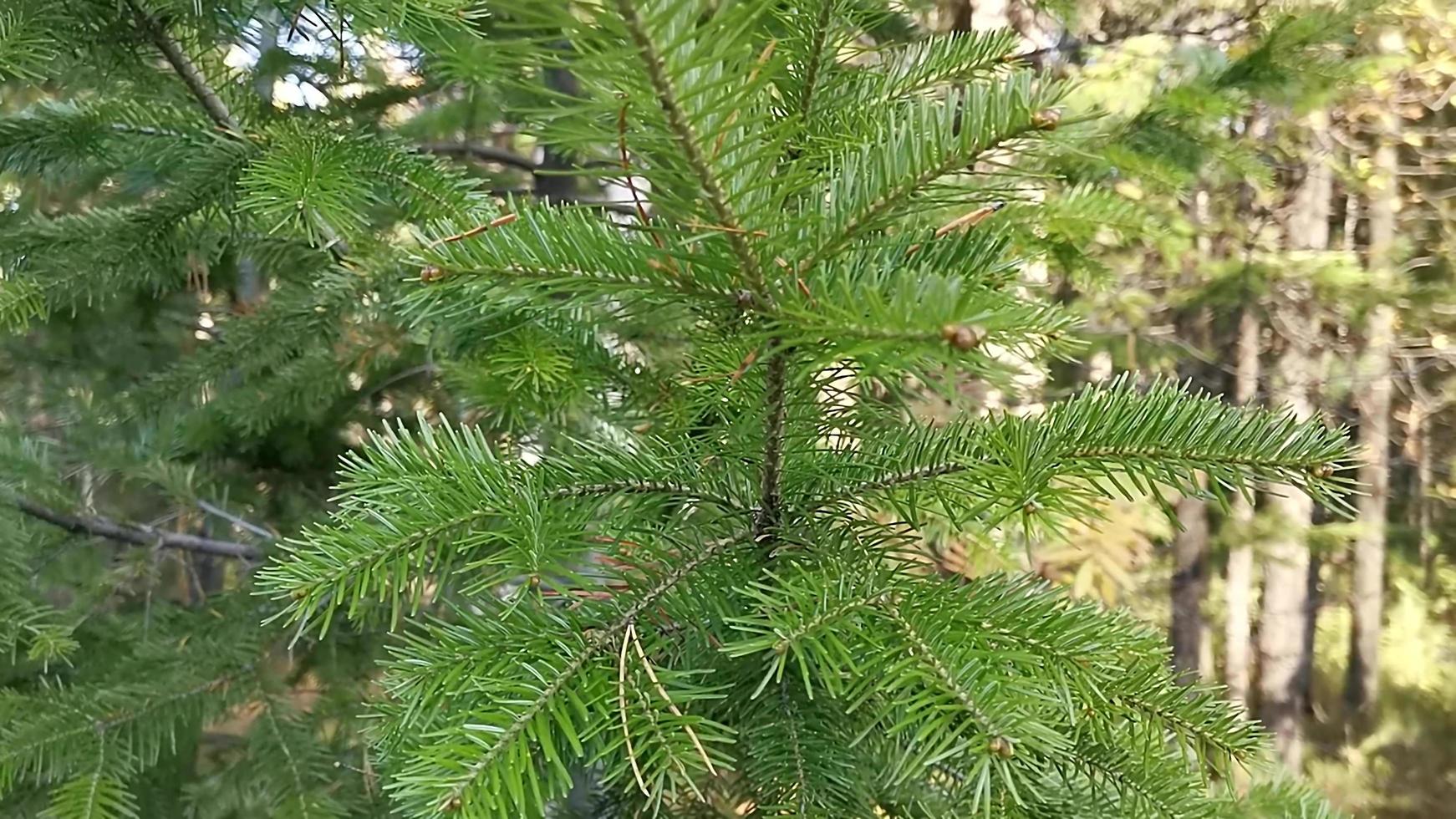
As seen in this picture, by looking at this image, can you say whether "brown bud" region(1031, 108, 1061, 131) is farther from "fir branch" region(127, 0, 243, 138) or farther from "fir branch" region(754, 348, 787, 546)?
"fir branch" region(127, 0, 243, 138)

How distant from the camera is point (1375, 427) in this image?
4.23m

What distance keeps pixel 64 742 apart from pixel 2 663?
88cm

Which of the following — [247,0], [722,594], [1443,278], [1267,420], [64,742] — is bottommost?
[1443,278]

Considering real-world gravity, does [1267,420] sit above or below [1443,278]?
above

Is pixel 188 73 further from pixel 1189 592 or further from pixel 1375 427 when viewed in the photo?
pixel 1375 427

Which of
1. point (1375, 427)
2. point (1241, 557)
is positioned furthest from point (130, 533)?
point (1241, 557)

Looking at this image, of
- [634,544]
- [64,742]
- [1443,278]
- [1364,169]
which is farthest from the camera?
[1443,278]

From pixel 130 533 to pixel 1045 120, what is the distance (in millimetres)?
1952

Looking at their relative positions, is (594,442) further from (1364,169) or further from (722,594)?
(1364,169)

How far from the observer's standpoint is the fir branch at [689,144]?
33 cm

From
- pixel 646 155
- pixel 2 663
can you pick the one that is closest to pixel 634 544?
pixel 646 155

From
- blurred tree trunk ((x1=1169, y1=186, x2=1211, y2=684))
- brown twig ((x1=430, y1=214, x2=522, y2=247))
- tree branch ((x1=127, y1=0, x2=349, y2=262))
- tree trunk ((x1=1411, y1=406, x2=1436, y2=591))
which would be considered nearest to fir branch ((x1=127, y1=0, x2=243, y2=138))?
tree branch ((x1=127, y1=0, x2=349, y2=262))

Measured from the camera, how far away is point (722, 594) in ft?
1.99

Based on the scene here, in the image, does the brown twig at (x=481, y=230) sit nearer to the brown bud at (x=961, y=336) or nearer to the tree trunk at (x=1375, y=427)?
the brown bud at (x=961, y=336)
